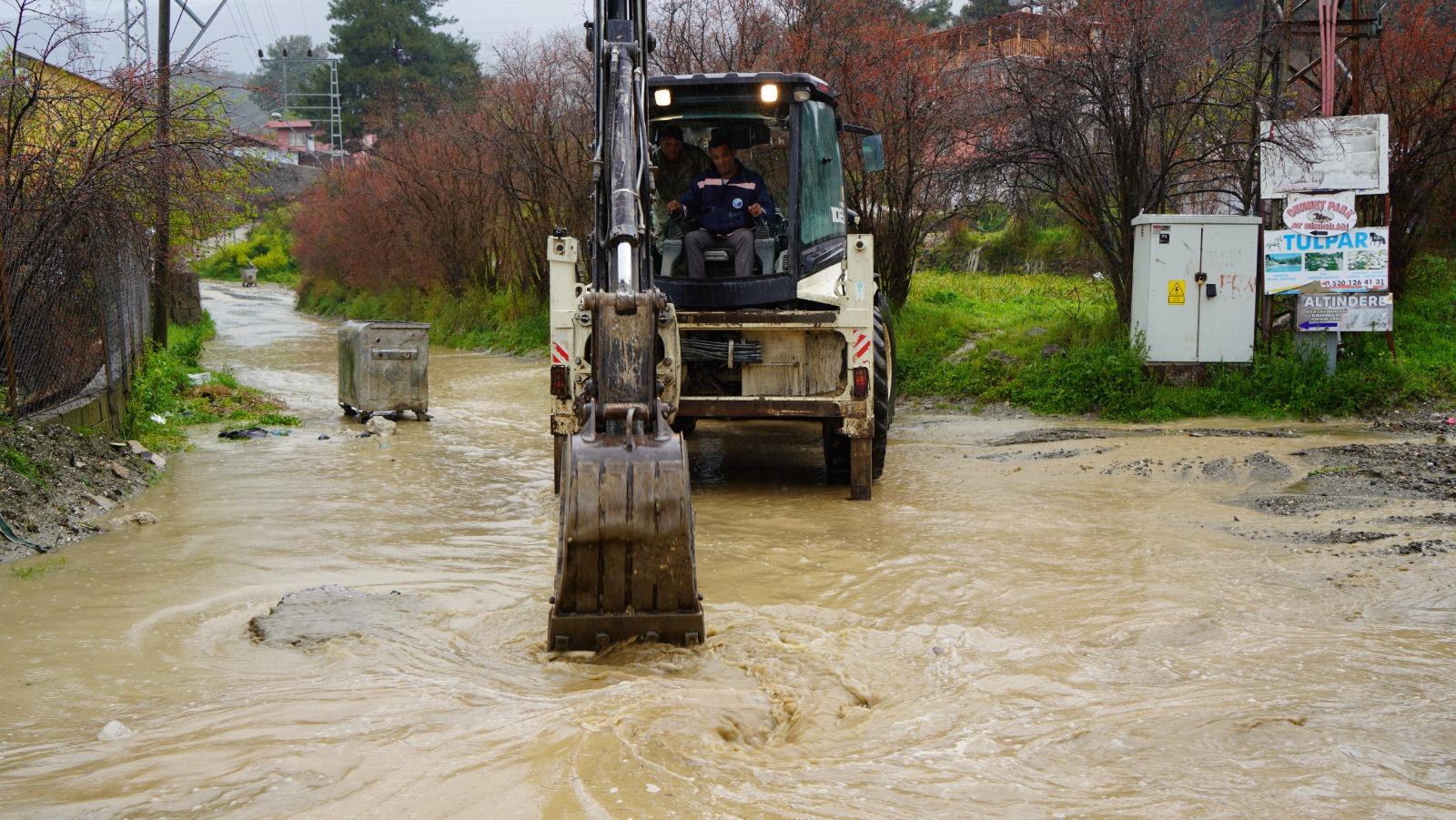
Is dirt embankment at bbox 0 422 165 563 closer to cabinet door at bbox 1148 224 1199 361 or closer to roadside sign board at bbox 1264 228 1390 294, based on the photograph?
cabinet door at bbox 1148 224 1199 361

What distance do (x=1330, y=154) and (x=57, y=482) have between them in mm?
11954

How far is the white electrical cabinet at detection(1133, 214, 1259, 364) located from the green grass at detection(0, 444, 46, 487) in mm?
10445

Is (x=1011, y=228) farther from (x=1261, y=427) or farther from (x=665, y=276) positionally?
(x=665, y=276)

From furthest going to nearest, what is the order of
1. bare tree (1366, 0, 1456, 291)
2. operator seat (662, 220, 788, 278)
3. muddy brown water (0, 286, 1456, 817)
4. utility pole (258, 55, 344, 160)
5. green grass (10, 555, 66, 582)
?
1. utility pole (258, 55, 344, 160)
2. bare tree (1366, 0, 1456, 291)
3. operator seat (662, 220, 788, 278)
4. green grass (10, 555, 66, 582)
5. muddy brown water (0, 286, 1456, 817)

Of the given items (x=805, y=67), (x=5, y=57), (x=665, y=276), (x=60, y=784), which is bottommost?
(x=60, y=784)

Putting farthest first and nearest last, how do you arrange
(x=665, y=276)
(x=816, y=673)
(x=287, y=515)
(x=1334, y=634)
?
(x=665, y=276) → (x=287, y=515) → (x=1334, y=634) → (x=816, y=673)

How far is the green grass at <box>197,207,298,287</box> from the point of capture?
204 feet

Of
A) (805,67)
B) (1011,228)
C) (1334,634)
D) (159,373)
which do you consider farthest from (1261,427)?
(1011,228)

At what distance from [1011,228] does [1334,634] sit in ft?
69.8

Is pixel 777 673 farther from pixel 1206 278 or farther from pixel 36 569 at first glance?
pixel 1206 278

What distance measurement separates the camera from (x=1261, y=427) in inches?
472

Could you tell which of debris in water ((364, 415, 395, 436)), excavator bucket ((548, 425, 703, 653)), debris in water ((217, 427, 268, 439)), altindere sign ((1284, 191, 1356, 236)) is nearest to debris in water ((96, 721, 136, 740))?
excavator bucket ((548, 425, 703, 653))

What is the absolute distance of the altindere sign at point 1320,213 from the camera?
508 inches

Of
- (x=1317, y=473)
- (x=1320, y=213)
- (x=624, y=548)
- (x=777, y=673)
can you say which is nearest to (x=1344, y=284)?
(x=1320, y=213)
